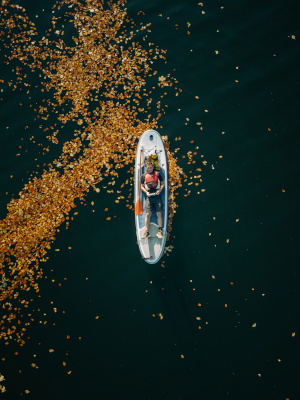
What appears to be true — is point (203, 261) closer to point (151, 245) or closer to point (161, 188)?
point (151, 245)

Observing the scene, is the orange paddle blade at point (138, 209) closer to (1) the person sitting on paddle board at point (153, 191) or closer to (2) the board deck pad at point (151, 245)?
(1) the person sitting on paddle board at point (153, 191)

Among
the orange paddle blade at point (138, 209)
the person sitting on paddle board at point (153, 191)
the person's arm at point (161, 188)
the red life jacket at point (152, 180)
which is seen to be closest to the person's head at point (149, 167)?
the person sitting on paddle board at point (153, 191)

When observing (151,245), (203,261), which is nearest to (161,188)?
(151,245)

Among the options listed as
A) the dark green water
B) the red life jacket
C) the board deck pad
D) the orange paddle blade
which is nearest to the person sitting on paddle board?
the red life jacket

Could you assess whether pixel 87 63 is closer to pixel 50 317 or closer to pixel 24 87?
pixel 24 87

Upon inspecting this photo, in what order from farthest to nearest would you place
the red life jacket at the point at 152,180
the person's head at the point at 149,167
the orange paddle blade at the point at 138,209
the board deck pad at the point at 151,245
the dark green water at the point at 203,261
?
the orange paddle blade at the point at 138,209 < the board deck pad at the point at 151,245 < the red life jacket at the point at 152,180 < the person's head at the point at 149,167 < the dark green water at the point at 203,261

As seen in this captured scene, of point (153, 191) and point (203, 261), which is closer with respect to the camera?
point (153, 191)
